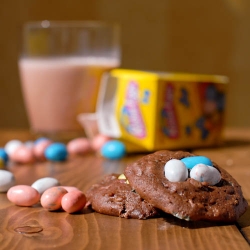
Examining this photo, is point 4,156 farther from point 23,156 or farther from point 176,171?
point 176,171

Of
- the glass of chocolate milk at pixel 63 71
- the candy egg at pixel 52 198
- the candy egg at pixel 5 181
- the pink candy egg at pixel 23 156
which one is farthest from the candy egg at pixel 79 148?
the candy egg at pixel 52 198

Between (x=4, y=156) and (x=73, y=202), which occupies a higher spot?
(x=73, y=202)

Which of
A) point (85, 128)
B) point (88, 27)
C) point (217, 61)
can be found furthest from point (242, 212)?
point (217, 61)

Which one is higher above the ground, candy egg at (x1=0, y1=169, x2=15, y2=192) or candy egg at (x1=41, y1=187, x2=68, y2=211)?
candy egg at (x1=41, y1=187, x2=68, y2=211)

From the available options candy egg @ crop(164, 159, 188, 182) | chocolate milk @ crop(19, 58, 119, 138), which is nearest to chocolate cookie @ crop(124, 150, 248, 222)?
candy egg @ crop(164, 159, 188, 182)

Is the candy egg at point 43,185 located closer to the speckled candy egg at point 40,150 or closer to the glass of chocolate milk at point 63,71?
the speckled candy egg at point 40,150

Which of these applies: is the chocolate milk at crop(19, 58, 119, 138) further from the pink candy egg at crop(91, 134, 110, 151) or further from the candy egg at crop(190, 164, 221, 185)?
the candy egg at crop(190, 164, 221, 185)

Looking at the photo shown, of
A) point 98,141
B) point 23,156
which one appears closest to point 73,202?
point 23,156
